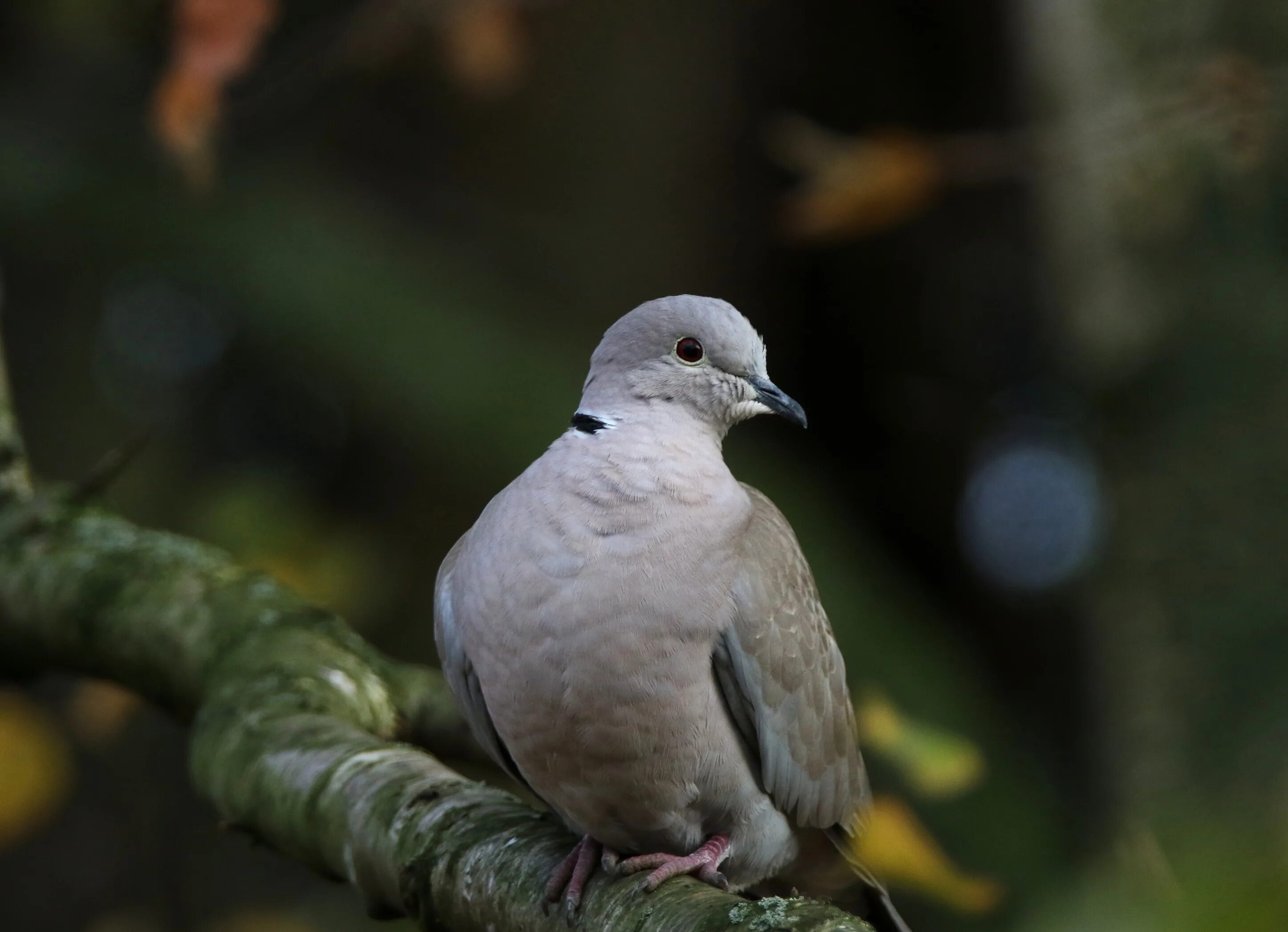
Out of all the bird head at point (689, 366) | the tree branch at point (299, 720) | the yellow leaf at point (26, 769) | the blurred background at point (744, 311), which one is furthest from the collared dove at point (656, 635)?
the yellow leaf at point (26, 769)

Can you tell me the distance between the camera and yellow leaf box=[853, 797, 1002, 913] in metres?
2.26

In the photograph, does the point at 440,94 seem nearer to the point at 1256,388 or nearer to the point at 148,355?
the point at 148,355

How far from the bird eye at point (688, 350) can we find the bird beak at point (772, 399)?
0.09 m

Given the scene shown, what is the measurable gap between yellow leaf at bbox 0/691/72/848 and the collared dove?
2400mm

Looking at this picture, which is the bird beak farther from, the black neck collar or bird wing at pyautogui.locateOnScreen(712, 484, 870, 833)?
the black neck collar

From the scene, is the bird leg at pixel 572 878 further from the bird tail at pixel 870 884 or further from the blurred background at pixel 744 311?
the blurred background at pixel 744 311

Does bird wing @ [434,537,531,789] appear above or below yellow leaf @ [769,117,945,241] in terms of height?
below

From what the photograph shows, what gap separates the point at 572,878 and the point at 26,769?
2.83 metres

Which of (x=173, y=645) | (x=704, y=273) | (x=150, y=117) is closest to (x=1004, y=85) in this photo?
(x=704, y=273)

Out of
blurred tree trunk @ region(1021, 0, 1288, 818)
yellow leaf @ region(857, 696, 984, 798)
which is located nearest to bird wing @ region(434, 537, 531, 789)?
yellow leaf @ region(857, 696, 984, 798)

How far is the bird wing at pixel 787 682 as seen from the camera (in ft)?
6.47

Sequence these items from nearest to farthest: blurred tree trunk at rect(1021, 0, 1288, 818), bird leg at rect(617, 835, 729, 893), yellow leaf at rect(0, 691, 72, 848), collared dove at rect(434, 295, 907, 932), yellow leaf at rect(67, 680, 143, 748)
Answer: bird leg at rect(617, 835, 729, 893)
collared dove at rect(434, 295, 907, 932)
yellow leaf at rect(67, 680, 143, 748)
yellow leaf at rect(0, 691, 72, 848)
blurred tree trunk at rect(1021, 0, 1288, 818)

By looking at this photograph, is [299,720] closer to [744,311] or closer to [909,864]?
[909,864]

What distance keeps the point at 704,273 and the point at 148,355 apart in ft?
7.93
